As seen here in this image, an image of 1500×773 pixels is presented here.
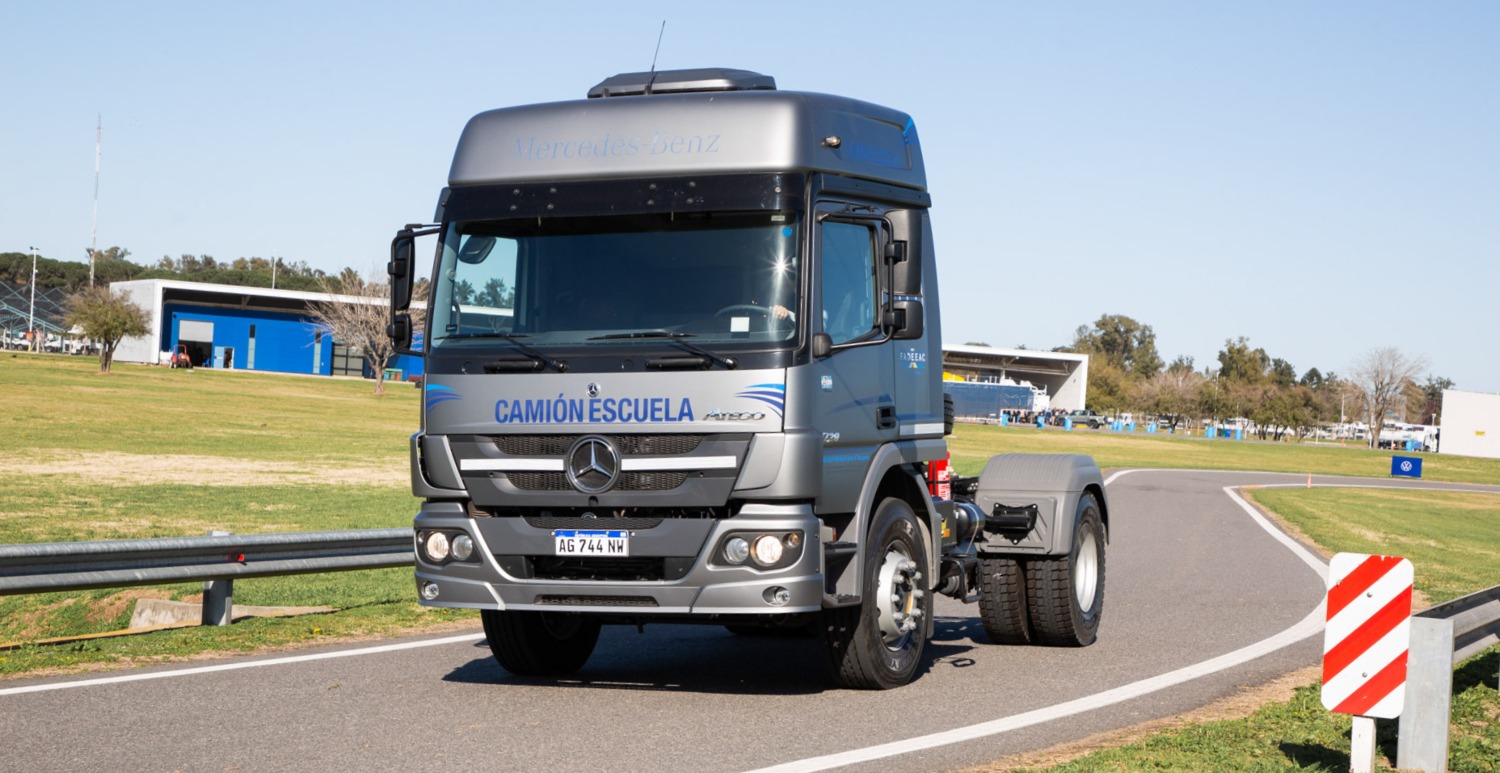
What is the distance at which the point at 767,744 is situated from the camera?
6.89 m

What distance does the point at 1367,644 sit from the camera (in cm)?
647

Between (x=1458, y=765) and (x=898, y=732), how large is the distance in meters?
2.46

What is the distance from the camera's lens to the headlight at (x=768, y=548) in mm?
7613

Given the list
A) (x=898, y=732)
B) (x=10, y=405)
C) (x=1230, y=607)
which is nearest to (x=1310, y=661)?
(x=1230, y=607)

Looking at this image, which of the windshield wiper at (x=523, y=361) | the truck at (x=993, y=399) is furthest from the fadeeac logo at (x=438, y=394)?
the truck at (x=993, y=399)

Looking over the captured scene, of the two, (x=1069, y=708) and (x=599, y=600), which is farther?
(x=1069, y=708)

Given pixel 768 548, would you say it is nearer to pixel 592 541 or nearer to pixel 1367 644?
pixel 592 541

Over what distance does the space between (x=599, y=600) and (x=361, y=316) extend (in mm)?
87887

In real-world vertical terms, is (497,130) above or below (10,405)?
above

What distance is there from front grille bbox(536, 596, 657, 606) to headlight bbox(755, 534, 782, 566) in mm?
599

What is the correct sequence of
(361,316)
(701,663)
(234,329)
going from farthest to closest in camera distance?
(234,329) < (361,316) < (701,663)

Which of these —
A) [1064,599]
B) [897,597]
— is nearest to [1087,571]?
[1064,599]

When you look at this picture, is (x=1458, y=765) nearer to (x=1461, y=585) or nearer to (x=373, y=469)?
(x=1461, y=585)

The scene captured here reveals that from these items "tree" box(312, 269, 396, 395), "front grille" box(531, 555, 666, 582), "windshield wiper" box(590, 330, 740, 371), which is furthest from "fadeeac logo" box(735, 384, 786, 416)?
"tree" box(312, 269, 396, 395)
